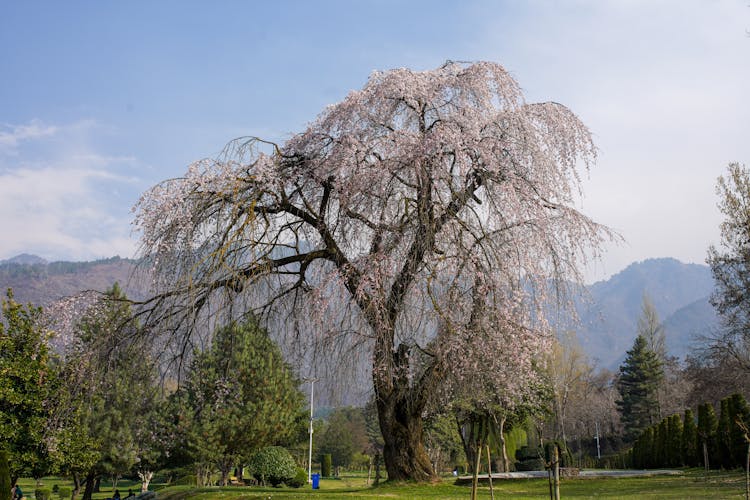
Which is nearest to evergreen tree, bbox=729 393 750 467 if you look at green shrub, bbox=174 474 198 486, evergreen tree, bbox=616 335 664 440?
green shrub, bbox=174 474 198 486

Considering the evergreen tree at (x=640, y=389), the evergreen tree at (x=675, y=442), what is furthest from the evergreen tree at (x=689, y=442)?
the evergreen tree at (x=640, y=389)

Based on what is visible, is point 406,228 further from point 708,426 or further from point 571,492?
point 708,426

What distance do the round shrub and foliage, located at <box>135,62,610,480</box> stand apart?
14.4 m

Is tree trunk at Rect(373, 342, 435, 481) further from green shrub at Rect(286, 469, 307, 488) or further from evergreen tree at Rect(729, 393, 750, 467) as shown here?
green shrub at Rect(286, 469, 307, 488)

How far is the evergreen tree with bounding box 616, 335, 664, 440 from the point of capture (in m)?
56.1

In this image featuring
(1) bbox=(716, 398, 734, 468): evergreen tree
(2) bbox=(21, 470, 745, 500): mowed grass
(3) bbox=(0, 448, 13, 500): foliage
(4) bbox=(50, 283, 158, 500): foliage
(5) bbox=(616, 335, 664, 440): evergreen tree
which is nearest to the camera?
(4) bbox=(50, 283, 158, 500): foliage

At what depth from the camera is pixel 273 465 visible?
90.4ft

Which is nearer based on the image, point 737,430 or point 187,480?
point 737,430

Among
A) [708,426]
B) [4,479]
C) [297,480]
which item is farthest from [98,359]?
[297,480]

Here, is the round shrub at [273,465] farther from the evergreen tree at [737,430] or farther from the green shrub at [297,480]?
the evergreen tree at [737,430]

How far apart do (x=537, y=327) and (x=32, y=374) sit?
16706 mm

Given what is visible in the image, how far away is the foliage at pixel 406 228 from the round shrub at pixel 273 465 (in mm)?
14371

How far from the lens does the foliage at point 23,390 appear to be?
2042 cm

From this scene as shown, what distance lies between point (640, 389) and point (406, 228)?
5102 cm
